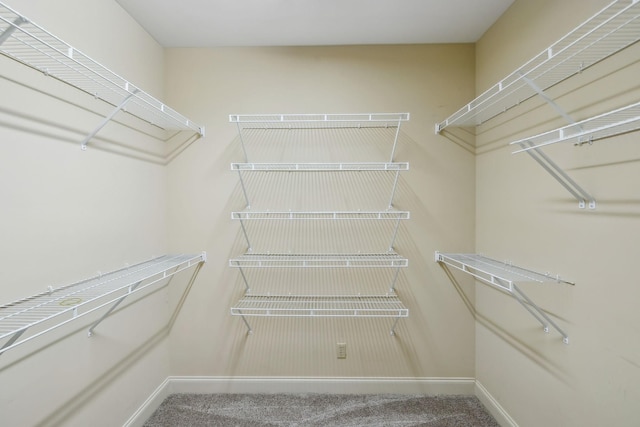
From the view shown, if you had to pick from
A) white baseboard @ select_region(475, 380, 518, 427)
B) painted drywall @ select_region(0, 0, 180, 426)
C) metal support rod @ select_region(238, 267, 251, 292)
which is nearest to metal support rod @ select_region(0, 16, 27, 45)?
painted drywall @ select_region(0, 0, 180, 426)

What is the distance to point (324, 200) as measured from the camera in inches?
83.3

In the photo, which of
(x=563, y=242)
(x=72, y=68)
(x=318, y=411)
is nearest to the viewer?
(x=72, y=68)

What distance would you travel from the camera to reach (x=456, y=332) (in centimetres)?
Answer: 212

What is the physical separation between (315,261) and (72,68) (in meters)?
1.52

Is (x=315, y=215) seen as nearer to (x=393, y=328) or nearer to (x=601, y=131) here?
(x=393, y=328)

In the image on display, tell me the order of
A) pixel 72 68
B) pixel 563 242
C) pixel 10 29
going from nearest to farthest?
Result: pixel 10 29 < pixel 72 68 < pixel 563 242

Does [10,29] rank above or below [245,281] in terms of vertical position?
above

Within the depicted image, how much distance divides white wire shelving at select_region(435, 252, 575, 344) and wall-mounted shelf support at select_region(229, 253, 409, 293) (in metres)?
0.34

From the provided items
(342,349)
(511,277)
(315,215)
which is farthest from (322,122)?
(342,349)

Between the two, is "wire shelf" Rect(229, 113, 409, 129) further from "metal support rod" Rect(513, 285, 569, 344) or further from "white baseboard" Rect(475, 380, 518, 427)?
"white baseboard" Rect(475, 380, 518, 427)

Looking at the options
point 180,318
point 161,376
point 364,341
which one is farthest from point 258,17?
point 161,376

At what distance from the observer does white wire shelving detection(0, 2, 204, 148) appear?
3.10ft

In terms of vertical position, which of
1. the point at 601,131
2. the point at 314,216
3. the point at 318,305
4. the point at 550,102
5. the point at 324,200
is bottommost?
the point at 318,305

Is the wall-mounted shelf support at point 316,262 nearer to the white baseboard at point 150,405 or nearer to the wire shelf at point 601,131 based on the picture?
the white baseboard at point 150,405
